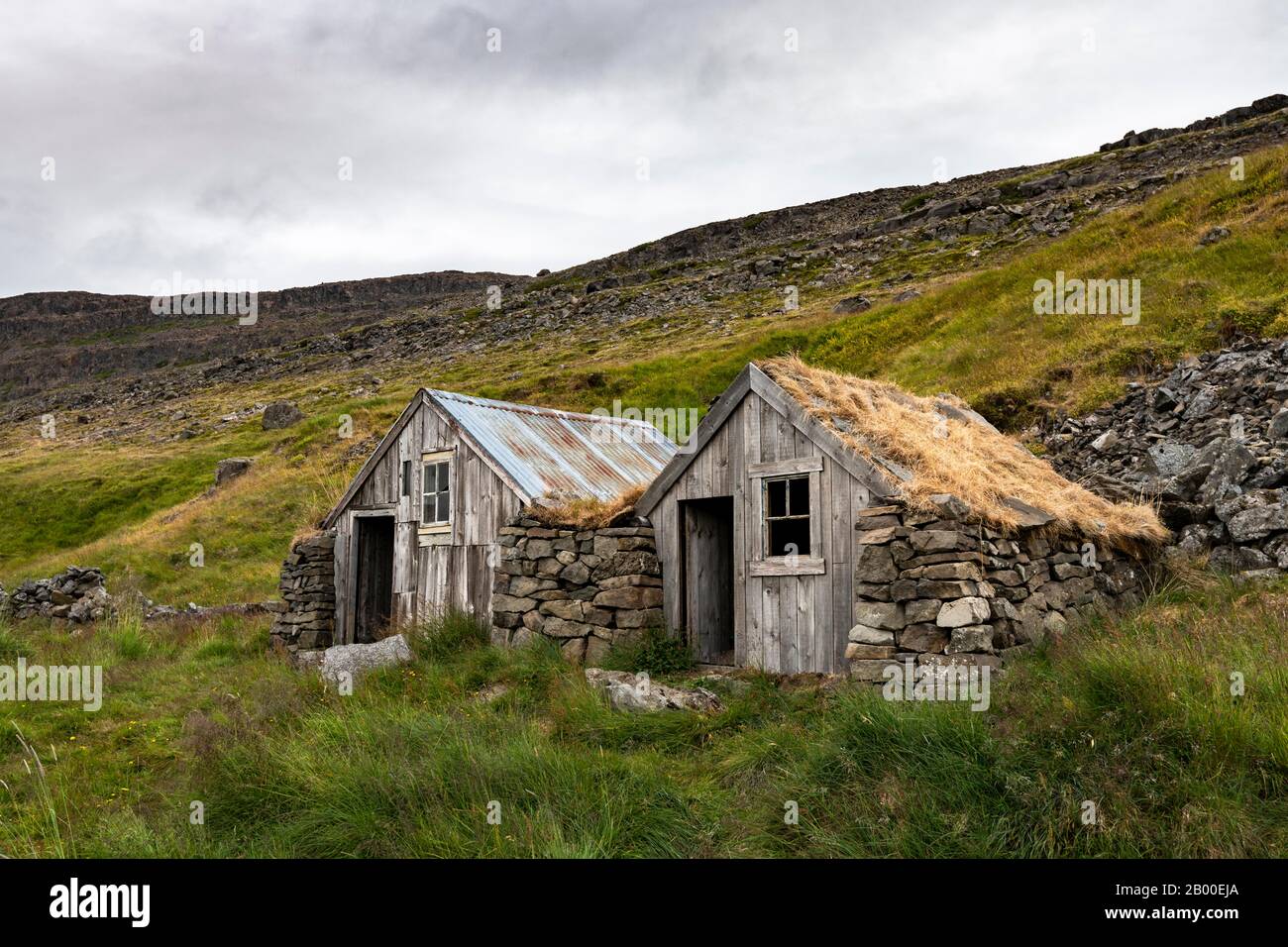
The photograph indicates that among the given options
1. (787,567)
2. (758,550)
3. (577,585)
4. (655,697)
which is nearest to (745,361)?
(577,585)

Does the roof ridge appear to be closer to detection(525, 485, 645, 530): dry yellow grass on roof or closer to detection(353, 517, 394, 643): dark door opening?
detection(353, 517, 394, 643): dark door opening

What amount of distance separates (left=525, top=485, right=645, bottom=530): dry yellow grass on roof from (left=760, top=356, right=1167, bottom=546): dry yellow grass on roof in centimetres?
248

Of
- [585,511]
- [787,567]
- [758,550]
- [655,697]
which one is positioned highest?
[585,511]

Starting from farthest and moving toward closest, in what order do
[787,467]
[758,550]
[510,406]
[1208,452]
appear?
1. [510,406]
2. [1208,452]
3. [758,550]
4. [787,467]

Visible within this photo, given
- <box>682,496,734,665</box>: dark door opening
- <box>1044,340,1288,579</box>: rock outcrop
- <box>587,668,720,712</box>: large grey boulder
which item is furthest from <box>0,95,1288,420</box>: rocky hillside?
<box>587,668,720,712</box>: large grey boulder

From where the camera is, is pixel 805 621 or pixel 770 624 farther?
pixel 770 624

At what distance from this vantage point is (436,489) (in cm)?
1351

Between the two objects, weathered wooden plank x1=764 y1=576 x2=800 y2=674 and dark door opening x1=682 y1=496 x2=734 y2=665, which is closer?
weathered wooden plank x1=764 y1=576 x2=800 y2=674

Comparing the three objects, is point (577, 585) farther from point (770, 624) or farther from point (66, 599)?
Answer: point (66, 599)

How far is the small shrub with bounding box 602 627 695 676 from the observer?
1009 cm

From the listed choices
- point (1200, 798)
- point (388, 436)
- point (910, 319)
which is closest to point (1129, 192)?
point (910, 319)

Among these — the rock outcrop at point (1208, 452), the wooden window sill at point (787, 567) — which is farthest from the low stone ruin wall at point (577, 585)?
the rock outcrop at point (1208, 452)

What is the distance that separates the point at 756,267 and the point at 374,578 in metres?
50.1
